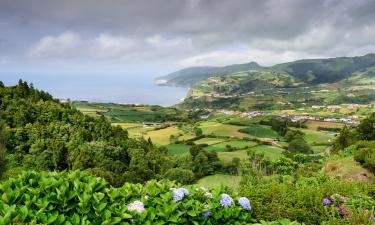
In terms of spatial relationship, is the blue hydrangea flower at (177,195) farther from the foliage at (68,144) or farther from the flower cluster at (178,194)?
the foliage at (68,144)

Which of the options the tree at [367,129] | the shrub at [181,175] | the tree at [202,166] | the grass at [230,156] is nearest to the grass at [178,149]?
the grass at [230,156]

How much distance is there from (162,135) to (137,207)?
96.0 metres

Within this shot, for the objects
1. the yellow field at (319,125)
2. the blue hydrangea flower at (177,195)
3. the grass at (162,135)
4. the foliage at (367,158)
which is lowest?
the yellow field at (319,125)

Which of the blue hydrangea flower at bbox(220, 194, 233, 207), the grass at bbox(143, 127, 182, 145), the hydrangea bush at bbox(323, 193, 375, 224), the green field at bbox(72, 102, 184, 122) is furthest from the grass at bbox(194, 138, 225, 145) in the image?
the blue hydrangea flower at bbox(220, 194, 233, 207)

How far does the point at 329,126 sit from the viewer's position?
124 m

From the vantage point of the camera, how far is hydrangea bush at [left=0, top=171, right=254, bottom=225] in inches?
245

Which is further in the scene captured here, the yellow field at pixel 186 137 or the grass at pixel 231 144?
the yellow field at pixel 186 137

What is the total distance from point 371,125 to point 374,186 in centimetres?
3439

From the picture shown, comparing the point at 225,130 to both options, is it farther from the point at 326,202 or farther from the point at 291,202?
the point at 326,202

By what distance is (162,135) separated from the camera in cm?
10244

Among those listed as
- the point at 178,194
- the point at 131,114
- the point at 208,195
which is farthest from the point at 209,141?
the point at 178,194

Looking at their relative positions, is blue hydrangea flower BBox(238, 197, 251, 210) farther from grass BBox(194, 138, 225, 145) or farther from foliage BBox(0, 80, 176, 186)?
grass BBox(194, 138, 225, 145)

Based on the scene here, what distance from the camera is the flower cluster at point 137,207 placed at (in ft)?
21.8

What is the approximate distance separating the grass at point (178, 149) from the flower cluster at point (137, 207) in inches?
2871
